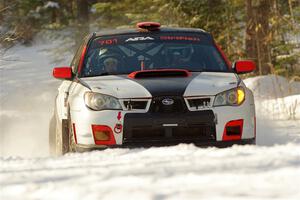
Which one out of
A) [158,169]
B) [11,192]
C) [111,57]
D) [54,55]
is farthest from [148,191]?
[54,55]

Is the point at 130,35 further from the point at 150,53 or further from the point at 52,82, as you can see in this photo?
the point at 52,82

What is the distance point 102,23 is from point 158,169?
21187 millimetres

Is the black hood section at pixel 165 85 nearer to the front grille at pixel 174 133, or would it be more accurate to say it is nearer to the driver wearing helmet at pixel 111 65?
the front grille at pixel 174 133

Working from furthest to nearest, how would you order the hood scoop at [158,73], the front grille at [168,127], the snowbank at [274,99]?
the snowbank at [274,99], the hood scoop at [158,73], the front grille at [168,127]

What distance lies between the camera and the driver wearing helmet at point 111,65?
6762 mm

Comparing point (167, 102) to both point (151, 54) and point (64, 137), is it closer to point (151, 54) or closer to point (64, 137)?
point (64, 137)

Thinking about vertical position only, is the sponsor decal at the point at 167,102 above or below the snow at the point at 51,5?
below

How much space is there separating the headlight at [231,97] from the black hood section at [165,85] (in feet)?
1.11

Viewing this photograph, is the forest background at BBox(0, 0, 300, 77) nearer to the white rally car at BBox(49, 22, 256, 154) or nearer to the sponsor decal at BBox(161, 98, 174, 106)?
the white rally car at BBox(49, 22, 256, 154)

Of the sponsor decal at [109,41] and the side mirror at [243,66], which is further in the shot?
the sponsor decal at [109,41]


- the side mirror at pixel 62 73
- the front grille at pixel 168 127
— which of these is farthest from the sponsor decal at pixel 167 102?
the side mirror at pixel 62 73

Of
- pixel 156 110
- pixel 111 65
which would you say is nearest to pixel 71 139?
pixel 156 110

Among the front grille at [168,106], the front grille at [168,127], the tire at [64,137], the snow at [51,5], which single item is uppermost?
the snow at [51,5]

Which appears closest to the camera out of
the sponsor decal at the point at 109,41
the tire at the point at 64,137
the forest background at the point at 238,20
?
the tire at the point at 64,137
